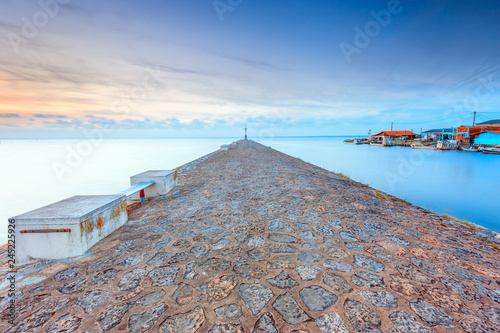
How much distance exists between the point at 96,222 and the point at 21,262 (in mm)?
804

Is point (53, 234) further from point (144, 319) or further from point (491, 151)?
point (491, 151)

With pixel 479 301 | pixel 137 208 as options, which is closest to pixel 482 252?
pixel 479 301

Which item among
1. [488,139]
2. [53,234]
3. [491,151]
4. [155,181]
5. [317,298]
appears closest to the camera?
[317,298]

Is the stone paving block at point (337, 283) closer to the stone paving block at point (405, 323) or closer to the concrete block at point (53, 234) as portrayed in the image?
the stone paving block at point (405, 323)

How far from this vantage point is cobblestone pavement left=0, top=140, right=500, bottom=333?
1622 millimetres

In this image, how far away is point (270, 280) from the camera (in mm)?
2062

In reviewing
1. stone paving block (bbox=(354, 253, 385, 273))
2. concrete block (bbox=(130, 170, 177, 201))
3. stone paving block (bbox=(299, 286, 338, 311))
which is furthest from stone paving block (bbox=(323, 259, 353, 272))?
concrete block (bbox=(130, 170, 177, 201))

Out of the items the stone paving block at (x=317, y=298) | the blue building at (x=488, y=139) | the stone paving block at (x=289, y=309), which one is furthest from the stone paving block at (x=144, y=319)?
the blue building at (x=488, y=139)

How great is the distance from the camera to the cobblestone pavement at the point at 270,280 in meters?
1.62

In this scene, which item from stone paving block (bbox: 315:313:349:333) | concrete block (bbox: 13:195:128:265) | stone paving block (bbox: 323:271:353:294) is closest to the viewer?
stone paving block (bbox: 315:313:349:333)

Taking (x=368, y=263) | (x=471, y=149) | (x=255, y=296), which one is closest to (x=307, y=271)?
(x=255, y=296)

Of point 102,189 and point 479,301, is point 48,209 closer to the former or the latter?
point 479,301

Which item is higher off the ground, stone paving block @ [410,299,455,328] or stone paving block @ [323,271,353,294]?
stone paving block @ [323,271,353,294]

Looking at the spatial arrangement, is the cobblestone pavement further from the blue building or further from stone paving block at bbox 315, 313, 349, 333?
the blue building
